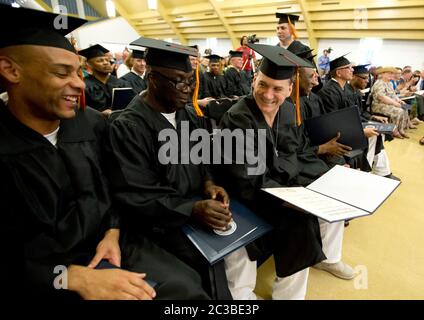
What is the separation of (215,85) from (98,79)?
10.4 feet

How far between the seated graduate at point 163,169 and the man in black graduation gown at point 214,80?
4.58 m

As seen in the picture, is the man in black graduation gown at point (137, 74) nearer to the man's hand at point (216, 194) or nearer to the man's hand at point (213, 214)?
the man's hand at point (216, 194)

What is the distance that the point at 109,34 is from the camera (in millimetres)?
16719

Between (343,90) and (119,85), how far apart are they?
10.4 ft

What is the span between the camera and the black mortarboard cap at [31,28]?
3.51 feet

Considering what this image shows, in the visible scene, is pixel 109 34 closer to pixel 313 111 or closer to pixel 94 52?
pixel 94 52

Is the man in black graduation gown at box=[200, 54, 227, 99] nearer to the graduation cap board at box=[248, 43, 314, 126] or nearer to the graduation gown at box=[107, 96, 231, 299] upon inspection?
the graduation cap board at box=[248, 43, 314, 126]

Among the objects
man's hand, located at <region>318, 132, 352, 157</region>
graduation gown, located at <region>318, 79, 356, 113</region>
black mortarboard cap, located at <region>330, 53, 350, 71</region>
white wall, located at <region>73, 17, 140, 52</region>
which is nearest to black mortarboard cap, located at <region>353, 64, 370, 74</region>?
black mortarboard cap, located at <region>330, 53, 350, 71</region>

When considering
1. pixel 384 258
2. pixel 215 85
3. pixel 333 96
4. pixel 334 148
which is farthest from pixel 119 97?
pixel 215 85

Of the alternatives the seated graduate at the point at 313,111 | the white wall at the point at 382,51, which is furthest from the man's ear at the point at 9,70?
the white wall at the point at 382,51

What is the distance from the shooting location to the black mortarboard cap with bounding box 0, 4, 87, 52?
3.51 feet
